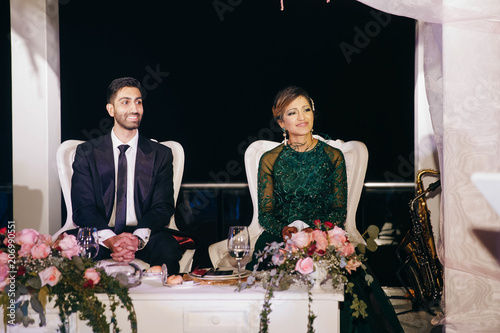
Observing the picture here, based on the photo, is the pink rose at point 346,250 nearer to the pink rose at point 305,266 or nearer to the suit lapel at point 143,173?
the pink rose at point 305,266

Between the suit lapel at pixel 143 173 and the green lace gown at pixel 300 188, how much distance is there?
883 millimetres

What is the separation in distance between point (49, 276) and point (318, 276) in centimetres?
117

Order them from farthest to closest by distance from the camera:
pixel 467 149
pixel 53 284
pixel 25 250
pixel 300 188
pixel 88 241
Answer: pixel 300 188 → pixel 88 241 → pixel 467 149 → pixel 25 250 → pixel 53 284

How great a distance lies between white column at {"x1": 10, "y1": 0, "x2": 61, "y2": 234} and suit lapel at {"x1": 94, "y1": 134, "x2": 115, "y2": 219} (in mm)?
461

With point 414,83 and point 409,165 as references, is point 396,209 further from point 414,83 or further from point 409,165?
point 414,83

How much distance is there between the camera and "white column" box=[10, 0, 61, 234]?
420 cm

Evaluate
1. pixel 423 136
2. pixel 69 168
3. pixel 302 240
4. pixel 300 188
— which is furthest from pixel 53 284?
pixel 423 136

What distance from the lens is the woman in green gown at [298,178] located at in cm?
393

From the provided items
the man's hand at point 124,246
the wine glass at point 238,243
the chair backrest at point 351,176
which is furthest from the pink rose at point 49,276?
the chair backrest at point 351,176

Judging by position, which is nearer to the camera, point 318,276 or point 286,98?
point 318,276

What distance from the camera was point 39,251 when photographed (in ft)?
7.44

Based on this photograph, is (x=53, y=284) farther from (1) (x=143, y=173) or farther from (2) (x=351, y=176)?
(2) (x=351, y=176)

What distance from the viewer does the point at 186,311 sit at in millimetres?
2322

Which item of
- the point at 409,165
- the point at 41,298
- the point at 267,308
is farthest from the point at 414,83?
the point at 41,298
